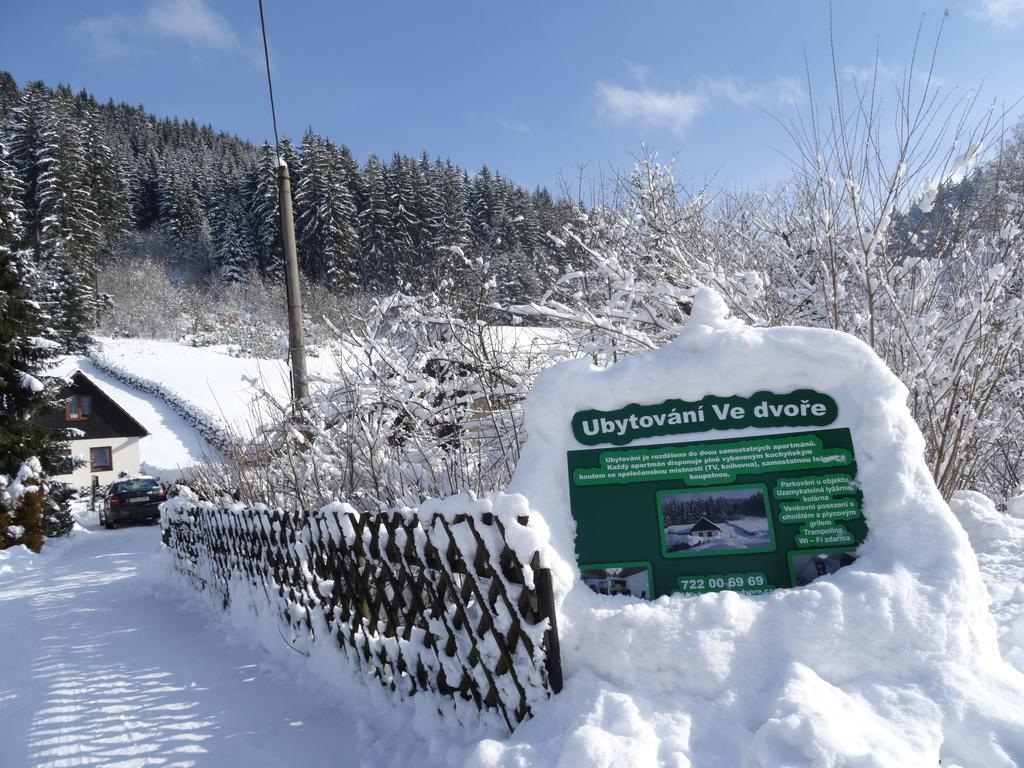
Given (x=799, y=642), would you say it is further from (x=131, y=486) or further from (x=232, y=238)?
(x=232, y=238)

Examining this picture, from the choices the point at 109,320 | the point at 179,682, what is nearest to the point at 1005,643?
the point at 179,682

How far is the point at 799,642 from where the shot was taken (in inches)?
95.5

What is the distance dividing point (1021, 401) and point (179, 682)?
25.2 feet

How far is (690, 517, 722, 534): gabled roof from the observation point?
286cm

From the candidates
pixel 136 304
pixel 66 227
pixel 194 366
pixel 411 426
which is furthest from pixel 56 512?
pixel 136 304

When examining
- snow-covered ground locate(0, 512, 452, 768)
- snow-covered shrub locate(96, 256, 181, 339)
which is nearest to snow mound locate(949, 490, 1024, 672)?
snow-covered ground locate(0, 512, 452, 768)

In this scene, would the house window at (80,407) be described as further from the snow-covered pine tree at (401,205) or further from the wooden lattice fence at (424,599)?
the wooden lattice fence at (424,599)

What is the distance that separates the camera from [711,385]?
9.73 feet

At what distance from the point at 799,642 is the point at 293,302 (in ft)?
24.3

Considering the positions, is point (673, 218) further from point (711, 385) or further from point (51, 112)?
point (51, 112)

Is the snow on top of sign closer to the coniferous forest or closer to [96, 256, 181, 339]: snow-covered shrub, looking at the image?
the coniferous forest

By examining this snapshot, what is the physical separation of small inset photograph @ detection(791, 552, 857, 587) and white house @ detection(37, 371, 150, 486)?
114 feet

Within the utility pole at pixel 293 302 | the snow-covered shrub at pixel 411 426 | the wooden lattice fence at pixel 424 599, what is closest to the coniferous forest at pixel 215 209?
the utility pole at pixel 293 302

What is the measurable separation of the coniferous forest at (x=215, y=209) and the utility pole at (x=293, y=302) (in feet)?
18.0
